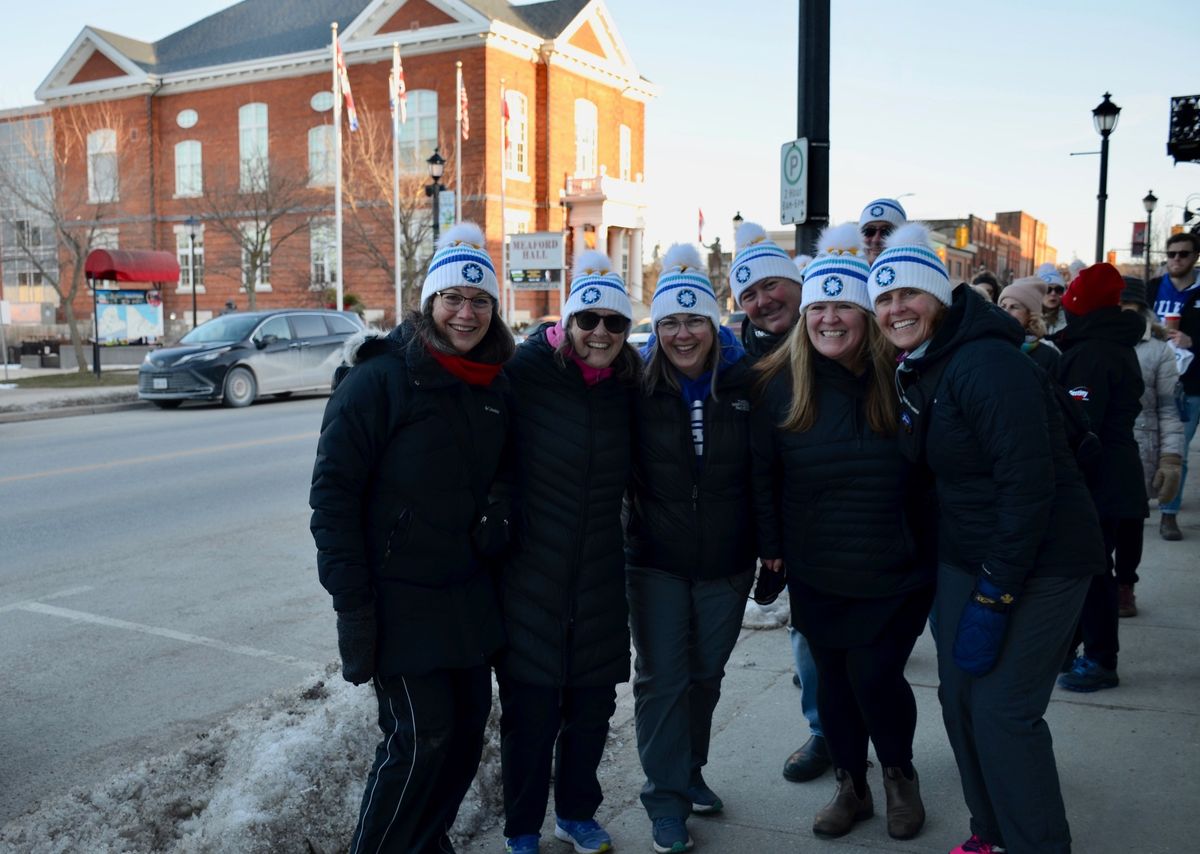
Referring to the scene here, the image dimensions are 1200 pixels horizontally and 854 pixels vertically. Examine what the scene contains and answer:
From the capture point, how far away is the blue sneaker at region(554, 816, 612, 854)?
11.3 feet

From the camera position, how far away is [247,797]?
3385 mm

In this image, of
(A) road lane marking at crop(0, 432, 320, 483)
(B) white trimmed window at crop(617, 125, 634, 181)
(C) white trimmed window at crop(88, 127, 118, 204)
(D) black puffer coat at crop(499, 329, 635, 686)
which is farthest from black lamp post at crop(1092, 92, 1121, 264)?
(B) white trimmed window at crop(617, 125, 634, 181)

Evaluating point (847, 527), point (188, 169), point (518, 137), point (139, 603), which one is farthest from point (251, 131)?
point (847, 527)

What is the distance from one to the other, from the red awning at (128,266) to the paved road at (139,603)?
1576cm

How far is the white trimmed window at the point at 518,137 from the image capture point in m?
42.8

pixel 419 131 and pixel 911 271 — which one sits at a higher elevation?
pixel 419 131

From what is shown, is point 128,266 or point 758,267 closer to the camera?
point 758,267

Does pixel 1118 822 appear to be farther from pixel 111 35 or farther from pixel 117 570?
pixel 111 35

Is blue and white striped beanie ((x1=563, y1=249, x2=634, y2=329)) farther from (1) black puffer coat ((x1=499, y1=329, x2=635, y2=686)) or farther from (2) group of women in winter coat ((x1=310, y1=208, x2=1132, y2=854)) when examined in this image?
(1) black puffer coat ((x1=499, y1=329, x2=635, y2=686))

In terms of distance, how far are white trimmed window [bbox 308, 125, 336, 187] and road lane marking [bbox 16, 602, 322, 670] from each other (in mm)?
39476

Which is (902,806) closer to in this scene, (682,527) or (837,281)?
(682,527)

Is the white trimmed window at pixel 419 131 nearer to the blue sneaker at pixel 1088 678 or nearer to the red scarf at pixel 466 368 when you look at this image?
the blue sneaker at pixel 1088 678

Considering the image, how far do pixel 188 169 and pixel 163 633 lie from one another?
48.2 m

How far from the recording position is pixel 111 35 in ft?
162
